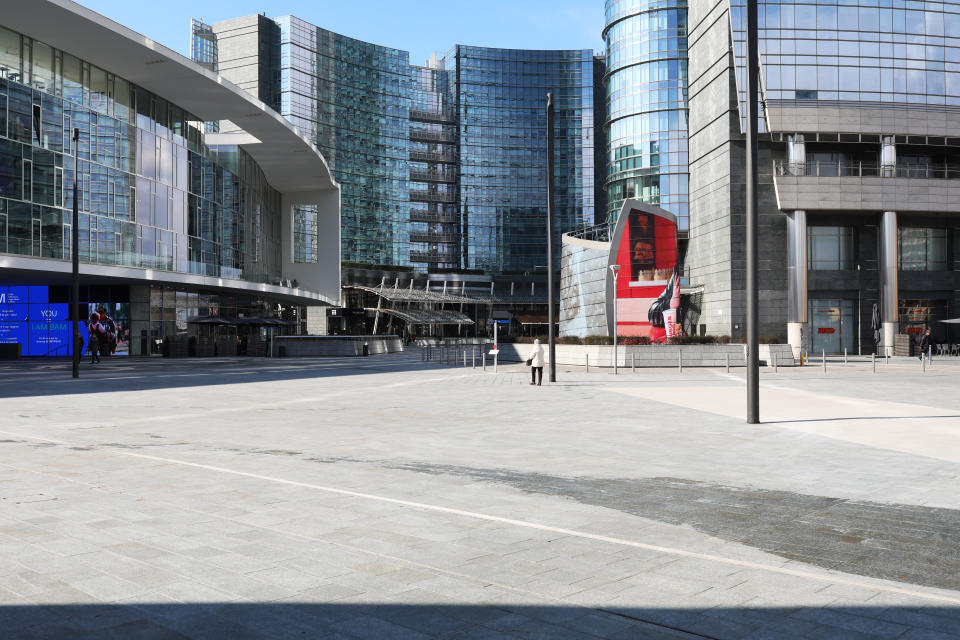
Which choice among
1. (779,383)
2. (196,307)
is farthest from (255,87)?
(779,383)

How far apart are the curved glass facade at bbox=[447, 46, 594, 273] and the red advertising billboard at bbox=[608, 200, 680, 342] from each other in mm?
79912

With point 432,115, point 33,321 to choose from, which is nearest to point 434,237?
point 432,115

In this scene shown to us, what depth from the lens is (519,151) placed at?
12169 cm

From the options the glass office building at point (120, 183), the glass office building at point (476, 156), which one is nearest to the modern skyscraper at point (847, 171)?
the glass office building at point (120, 183)

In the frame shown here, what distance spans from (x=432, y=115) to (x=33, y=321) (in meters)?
80.9

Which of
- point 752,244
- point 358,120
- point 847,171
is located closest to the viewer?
point 752,244

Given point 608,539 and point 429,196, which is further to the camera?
point 429,196

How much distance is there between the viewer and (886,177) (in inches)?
2114

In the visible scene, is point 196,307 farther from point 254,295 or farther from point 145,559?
point 145,559

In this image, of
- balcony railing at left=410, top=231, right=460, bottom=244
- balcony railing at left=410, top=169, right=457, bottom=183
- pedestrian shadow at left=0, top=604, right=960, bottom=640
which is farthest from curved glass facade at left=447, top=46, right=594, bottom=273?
pedestrian shadow at left=0, top=604, right=960, bottom=640

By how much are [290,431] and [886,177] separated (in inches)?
2060

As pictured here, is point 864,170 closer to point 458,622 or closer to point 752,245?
point 752,245

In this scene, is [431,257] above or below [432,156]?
below

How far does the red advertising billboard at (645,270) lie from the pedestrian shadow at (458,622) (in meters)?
35.2
